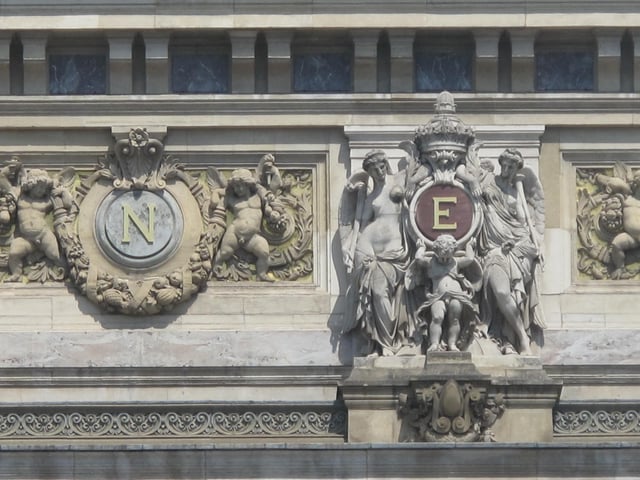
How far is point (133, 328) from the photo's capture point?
68.3 m

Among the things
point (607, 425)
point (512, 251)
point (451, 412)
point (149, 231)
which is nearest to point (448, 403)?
point (451, 412)

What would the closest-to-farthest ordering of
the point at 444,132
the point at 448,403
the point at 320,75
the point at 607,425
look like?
1. the point at 448,403
2. the point at 607,425
3. the point at 444,132
4. the point at 320,75

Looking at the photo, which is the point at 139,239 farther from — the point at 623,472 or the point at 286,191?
the point at 623,472

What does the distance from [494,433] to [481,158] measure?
10.0 ft

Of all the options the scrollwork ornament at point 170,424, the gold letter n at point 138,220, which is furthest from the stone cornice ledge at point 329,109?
the scrollwork ornament at point 170,424

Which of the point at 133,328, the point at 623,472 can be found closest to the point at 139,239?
the point at 133,328

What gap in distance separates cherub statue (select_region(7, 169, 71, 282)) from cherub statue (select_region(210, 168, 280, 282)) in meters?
1.56

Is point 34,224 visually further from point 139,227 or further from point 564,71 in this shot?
point 564,71

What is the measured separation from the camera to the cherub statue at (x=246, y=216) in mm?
68438

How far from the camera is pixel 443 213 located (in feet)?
223

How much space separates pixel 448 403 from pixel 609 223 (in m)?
2.93

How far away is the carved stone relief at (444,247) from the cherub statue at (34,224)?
281 cm

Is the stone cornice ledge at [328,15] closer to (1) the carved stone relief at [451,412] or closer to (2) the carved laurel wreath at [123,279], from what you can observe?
(2) the carved laurel wreath at [123,279]

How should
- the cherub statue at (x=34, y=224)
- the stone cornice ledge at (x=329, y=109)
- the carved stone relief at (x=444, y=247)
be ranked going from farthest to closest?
the stone cornice ledge at (x=329, y=109), the cherub statue at (x=34, y=224), the carved stone relief at (x=444, y=247)
